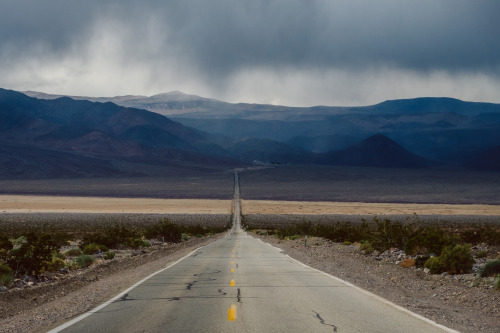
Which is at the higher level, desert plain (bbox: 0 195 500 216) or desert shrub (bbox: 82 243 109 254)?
desert shrub (bbox: 82 243 109 254)

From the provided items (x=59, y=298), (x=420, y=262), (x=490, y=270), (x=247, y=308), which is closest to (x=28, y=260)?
(x=59, y=298)

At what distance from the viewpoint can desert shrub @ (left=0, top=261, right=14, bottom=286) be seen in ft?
53.0

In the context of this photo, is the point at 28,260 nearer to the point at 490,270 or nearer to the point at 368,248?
the point at 490,270

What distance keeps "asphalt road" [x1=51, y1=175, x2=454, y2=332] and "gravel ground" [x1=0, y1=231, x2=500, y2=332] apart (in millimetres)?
645

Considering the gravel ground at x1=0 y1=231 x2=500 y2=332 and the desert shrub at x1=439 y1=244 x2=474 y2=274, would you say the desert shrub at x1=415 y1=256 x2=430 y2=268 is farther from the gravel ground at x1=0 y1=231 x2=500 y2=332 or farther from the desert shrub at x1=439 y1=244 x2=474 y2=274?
the desert shrub at x1=439 y1=244 x2=474 y2=274

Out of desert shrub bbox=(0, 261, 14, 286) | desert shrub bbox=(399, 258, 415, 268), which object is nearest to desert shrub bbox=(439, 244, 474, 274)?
desert shrub bbox=(399, 258, 415, 268)

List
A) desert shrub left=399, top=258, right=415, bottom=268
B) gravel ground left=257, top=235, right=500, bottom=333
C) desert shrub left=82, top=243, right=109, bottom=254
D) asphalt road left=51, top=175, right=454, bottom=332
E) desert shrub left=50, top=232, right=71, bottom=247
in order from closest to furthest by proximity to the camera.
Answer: asphalt road left=51, top=175, right=454, bottom=332, gravel ground left=257, top=235, right=500, bottom=333, desert shrub left=399, top=258, right=415, bottom=268, desert shrub left=82, top=243, right=109, bottom=254, desert shrub left=50, top=232, right=71, bottom=247

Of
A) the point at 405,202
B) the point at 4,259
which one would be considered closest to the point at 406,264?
the point at 4,259

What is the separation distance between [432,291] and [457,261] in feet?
11.3

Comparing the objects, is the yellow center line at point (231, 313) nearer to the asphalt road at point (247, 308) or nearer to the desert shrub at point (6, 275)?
the asphalt road at point (247, 308)

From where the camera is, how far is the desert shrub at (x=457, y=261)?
1795cm

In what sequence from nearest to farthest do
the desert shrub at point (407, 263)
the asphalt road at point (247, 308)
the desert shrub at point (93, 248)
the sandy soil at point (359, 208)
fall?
the asphalt road at point (247, 308) → the desert shrub at point (407, 263) → the desert shrub at point (93, 248) → the sandy soil at point (359, 208)

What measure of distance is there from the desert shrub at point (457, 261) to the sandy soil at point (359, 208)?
90415 mm

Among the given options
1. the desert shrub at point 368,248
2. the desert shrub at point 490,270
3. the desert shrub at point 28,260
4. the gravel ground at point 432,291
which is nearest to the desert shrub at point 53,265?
the desert shrub at point 28,260
